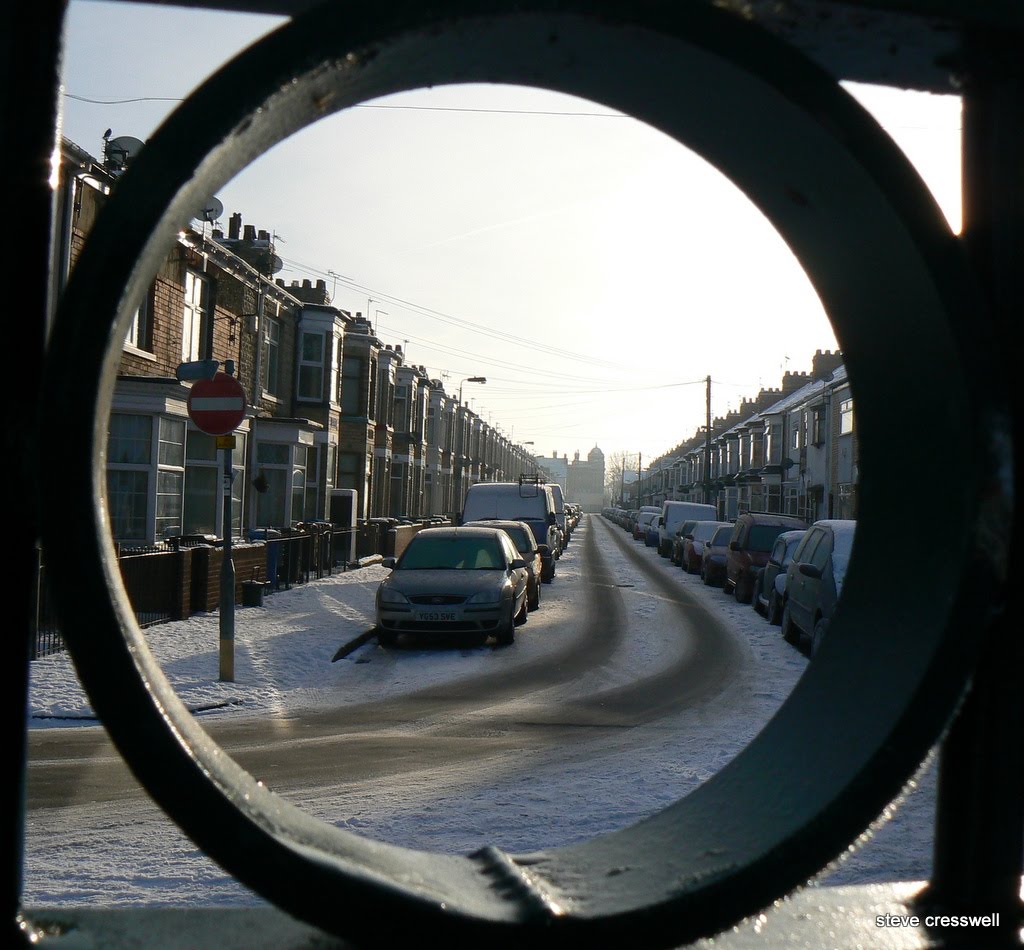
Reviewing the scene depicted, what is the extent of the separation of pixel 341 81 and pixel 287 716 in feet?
28.6

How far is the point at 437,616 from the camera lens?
13578 mm

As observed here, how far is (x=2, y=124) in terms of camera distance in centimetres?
134

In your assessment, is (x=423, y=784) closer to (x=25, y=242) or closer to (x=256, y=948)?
(x=256, y=948)

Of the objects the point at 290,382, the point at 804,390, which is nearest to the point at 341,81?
the point at 290,382

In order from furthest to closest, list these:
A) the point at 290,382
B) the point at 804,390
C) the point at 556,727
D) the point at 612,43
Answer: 1. the point at 804,390
2. the point at 290,382
3. the point at 556,727
4. the point at 612,43

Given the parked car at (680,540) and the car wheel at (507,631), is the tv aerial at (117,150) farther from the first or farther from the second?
the parked car at (680,540)

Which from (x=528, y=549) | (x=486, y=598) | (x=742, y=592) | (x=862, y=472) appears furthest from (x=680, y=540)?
(x=862, y=472)

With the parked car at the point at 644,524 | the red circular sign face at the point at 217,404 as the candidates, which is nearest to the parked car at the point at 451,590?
the red circular sign face at the point at 217,404

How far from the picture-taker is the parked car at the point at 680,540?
1362 inches

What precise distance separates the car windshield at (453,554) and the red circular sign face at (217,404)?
4862 mm

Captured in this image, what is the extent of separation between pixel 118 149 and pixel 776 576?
13.7 metres

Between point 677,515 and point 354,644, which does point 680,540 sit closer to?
point 677,515

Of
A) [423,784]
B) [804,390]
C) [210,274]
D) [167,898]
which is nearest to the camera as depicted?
[167,898]

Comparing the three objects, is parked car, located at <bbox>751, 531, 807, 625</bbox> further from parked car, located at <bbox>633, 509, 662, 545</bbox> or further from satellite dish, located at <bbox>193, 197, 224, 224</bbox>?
parked car, located at <bbox>633, 509, 662, 545</bbox>
